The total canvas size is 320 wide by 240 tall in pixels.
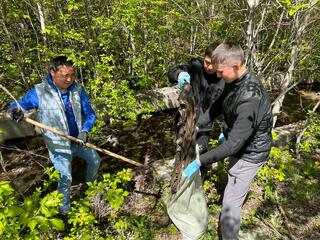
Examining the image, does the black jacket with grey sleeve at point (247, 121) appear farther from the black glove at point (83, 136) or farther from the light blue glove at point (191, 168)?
the black glove at point (83, 136)

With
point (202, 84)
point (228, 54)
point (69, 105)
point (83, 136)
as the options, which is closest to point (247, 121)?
point (228, 54)

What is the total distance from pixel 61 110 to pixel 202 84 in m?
1.75

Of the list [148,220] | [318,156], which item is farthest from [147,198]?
[318,156]

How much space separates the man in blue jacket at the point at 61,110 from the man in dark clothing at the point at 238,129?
5.01ft

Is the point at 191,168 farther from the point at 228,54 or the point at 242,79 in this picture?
the point at 228,54

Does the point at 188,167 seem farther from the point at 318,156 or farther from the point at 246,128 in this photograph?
the point at 318,156

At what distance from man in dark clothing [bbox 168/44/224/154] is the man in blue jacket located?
1.29m

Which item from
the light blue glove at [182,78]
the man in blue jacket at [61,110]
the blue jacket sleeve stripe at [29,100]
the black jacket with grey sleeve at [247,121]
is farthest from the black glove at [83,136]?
the black jacket with grey sleeve at [247,121]

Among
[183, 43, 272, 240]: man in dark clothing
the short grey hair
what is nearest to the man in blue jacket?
[183, 43, 272, 240]: man in dark clothing

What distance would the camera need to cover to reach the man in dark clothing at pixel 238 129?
236 centimetres

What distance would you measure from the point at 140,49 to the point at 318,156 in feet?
16.7

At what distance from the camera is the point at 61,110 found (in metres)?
3.14

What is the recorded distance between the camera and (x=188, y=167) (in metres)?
2.67

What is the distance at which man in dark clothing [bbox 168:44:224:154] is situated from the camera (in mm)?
3373
